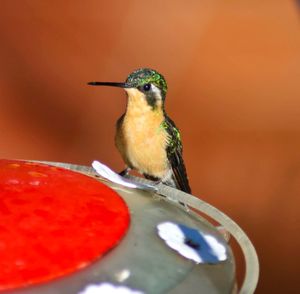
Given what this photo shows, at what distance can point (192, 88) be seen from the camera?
3.17 metres

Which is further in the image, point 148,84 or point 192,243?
point 148,84

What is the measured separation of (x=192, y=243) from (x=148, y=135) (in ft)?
4.47

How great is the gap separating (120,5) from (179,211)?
2.37 metres

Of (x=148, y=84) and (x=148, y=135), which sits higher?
(x=148, y=84)

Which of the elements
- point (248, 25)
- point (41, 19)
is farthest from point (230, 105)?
point (41, 19)

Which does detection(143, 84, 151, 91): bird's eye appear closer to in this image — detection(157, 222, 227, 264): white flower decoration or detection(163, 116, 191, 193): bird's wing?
detection(163, 116, 191, 193): bird's wing

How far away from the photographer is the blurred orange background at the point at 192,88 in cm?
307

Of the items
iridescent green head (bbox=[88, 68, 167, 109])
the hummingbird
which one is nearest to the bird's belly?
the hummingbird

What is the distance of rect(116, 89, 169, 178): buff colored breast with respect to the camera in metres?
2.28

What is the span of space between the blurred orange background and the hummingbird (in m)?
0.74

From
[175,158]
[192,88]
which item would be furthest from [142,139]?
[192,88]

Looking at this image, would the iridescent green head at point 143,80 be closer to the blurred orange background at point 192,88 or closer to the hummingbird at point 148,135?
the hummingbird at point 148,135

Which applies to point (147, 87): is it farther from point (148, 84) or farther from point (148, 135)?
point (148, 135)

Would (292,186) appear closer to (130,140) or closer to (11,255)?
(130,140)
